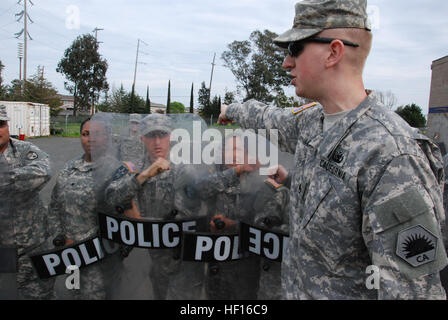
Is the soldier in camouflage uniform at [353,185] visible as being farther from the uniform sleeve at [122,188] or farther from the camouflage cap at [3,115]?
the camouflage cap at [3,115]

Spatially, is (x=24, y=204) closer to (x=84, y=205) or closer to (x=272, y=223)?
(x=84, y=205)

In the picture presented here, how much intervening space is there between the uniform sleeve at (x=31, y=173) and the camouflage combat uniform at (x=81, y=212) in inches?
5.3

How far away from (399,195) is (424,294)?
1.10 feet

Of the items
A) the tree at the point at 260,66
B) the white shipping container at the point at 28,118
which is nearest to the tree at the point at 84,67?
the white shipping container at the point at 28,118

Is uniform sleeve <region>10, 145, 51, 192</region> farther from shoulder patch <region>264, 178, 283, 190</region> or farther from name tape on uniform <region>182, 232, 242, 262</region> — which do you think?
shoulder patch <region>264, 178, 283, 190</region>

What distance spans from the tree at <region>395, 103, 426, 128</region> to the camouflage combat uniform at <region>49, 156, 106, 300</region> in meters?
29.2

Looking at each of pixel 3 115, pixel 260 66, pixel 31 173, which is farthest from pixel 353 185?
pixel 260 66

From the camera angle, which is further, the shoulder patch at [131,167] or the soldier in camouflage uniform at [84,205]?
the soldier in camouflage uniform at [84,205]

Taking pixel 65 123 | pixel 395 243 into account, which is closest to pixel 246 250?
pixel 395 243

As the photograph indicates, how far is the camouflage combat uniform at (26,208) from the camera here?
2479 millimetres

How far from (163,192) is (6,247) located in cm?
139

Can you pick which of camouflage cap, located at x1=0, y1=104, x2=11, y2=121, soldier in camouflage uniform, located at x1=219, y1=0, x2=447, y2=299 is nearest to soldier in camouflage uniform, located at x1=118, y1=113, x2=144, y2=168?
camouflage cap, located at x1=0, y1=104, x2=11, y2=121

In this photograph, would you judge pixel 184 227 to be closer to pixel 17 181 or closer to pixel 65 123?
pixel 17 181

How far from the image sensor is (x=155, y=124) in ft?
7.59
